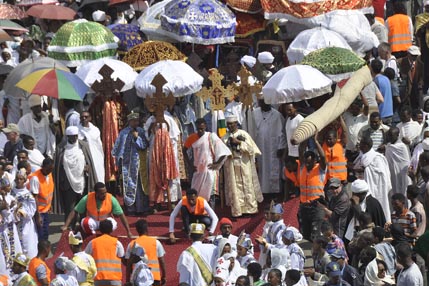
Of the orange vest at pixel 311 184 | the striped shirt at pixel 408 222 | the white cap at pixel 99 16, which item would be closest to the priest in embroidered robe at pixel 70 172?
the orange vest at pixel 311 184

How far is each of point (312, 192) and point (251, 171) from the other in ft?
6.18

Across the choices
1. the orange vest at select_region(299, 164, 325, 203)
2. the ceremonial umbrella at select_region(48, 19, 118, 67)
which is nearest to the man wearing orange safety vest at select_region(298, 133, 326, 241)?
the orange vest at select_region(299, 164, 325, 203)

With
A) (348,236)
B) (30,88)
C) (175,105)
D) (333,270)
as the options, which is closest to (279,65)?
(175,105)

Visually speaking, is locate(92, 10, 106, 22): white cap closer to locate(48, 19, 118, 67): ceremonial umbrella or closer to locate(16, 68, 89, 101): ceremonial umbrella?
locate(48, 19, 118, 67): ceremonial umbrella

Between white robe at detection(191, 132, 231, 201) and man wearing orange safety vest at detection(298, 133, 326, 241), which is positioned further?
white robe at detection(191, 132, 231, 201)

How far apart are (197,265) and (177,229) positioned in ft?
9.47

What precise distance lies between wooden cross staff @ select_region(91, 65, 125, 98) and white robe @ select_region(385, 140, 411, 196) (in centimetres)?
418

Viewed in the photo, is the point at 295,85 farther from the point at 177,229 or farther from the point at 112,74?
the point at 112,74

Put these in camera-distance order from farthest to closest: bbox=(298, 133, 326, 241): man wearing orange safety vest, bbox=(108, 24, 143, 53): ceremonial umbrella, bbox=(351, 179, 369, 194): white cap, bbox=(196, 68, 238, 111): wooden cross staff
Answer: bbox=(108, 24, 143, 53): ceremonial umbrella < bbox=(196, 68, 238, 111): wooden cross staff < bbox=(298, 133, 326, 241): man wearing orange safety vest < bbox=(351, 179, 369, 194): white cap

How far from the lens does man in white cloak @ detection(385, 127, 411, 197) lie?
78.8 feet

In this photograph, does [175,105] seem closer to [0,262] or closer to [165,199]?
[165,199]

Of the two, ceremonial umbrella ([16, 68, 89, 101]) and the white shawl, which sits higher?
ceremonial umbrella ([16, 68, 89, 101])

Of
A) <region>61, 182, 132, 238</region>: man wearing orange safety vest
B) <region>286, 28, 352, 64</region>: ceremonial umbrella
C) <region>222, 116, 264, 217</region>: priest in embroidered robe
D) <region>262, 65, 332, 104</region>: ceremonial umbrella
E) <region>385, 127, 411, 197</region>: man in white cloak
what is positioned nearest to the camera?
<region>61, 182, 132, 238</region>: man wearing orange safety vest

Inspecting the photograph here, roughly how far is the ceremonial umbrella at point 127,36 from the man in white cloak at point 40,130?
115 inches
